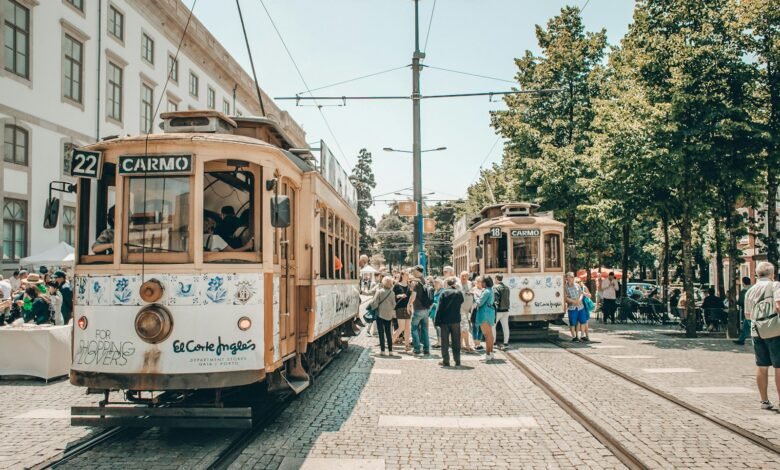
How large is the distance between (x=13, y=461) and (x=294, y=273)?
351cm

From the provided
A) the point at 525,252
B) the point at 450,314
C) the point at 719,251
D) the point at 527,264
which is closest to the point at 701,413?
the point at 450,314

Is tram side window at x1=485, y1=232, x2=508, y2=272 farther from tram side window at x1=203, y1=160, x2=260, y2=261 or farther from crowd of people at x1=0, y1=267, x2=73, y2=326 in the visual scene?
tram side window at x1=203, y1=160, x2=260, y2=261

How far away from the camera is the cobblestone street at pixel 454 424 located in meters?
6.32

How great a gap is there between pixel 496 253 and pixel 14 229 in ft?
50.1

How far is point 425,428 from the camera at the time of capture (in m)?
7.64

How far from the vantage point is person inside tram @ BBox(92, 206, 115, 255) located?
6816 millimetres

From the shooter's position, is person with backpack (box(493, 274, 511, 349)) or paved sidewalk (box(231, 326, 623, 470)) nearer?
paved sidewalk (box(231, 326, 623, 470))

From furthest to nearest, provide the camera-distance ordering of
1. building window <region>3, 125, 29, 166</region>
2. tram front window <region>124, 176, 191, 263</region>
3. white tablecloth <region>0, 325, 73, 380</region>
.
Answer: building window <region>3, 125, 29, 166</region>, white tablecloth <region>0, 325, 73, 380</region>, tram front window <region>124, 176, 191, 263</region>

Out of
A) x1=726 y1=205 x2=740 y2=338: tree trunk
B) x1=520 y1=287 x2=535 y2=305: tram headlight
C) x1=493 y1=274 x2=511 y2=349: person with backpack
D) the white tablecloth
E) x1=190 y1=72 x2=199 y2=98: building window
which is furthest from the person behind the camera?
x1=190 y1=72 x2=199 y2=98: building window

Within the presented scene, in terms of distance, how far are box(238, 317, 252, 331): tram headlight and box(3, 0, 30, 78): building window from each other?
1855 cm

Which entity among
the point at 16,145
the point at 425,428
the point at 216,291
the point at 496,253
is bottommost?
the point at 425,428

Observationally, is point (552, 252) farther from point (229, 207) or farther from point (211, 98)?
point (211, 98)

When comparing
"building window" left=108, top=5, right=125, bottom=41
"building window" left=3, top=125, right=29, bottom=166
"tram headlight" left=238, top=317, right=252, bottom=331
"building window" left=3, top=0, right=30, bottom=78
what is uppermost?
"building window" left=108, top=5, right=125, bottom=41

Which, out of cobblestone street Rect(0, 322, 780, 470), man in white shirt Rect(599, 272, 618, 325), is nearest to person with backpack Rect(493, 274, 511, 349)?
cobblestone street Rect(0, 322, 780, 470)
